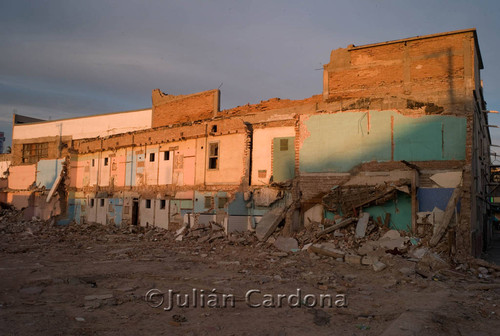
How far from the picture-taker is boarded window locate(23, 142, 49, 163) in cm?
3066

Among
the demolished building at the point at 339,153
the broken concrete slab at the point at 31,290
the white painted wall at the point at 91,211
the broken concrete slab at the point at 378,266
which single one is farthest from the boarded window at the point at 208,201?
the broken concrete slab at the point at 31,290

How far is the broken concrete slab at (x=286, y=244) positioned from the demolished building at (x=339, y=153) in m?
1.10

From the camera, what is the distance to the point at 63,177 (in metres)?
26.5

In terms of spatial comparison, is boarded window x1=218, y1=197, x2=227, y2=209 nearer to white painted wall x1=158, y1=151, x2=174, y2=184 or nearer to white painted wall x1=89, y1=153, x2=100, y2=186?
white painted wall x1=158, y1=151, x2=174, y2=184

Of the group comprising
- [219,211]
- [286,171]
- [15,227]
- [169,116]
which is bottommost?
[15,227]

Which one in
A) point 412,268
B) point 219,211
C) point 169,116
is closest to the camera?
point 412,268

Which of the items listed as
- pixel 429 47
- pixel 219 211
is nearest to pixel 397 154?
pixel 429 47

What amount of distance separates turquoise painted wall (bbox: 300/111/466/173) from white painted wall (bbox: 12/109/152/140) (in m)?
14.1

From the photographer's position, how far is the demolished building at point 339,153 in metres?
13.3

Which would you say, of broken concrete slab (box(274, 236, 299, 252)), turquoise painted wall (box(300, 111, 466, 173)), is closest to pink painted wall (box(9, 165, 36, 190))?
broken concrete slab (box(274, 236, 299, 252))

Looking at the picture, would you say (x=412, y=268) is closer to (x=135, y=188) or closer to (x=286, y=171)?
(x=286, y=171)

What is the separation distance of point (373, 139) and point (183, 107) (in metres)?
12.1

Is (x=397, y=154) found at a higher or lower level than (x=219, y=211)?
higher

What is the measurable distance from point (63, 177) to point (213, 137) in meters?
13.5
